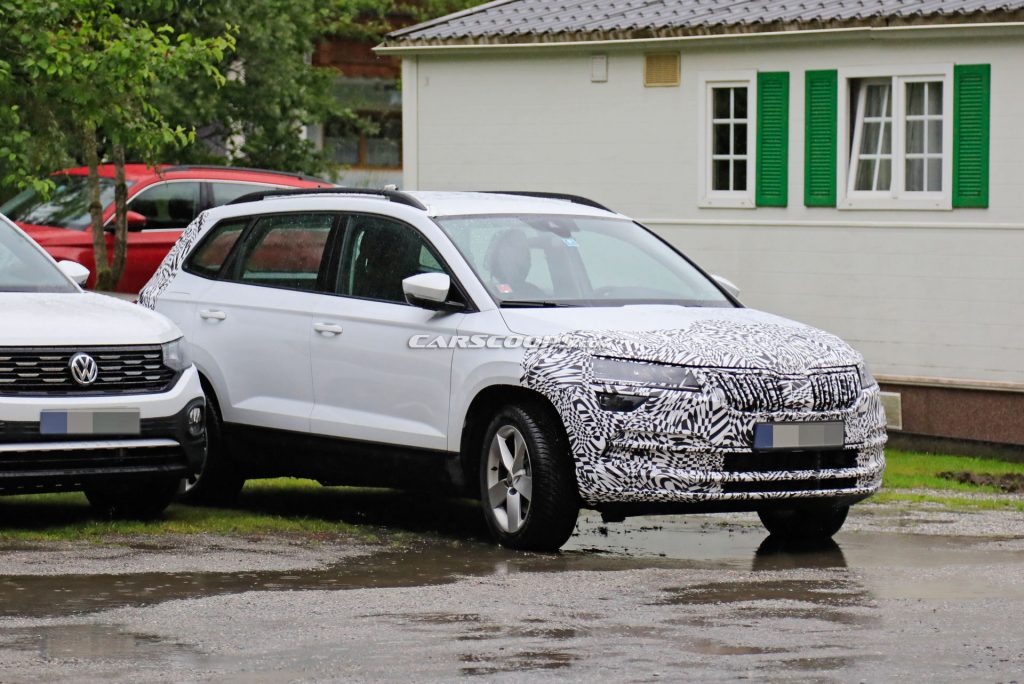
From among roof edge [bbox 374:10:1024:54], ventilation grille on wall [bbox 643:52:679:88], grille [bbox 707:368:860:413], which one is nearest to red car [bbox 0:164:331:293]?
roof edge [bbox 374:10:1024:54]

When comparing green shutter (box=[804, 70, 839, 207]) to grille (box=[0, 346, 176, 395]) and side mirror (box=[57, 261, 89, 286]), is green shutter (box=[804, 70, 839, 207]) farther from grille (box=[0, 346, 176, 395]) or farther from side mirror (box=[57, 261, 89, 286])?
grille (box=[0, 346, 176, 395])

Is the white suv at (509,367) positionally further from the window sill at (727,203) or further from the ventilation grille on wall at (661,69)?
the ventilation grille on wall at (661,69)

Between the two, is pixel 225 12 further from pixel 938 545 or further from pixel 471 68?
pixel 938 545

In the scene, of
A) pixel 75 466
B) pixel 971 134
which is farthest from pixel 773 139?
pixel 75 466

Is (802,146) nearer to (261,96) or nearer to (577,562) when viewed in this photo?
(577,562)

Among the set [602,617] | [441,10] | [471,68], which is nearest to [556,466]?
[602,617]

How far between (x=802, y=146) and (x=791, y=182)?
320 millimetres

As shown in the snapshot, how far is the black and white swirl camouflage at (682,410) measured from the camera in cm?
969

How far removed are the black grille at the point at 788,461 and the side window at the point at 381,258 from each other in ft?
6.35

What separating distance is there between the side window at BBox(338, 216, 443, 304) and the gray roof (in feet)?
23.4

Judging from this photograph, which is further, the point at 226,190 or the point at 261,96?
the point at 261,96

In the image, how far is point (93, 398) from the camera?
1027cm

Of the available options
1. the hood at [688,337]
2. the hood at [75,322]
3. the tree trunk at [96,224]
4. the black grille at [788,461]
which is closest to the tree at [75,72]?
the tree trunk at [96,224]

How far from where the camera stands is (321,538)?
10.4m
